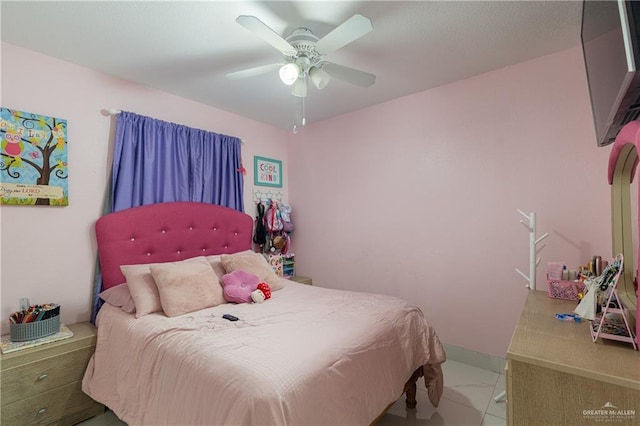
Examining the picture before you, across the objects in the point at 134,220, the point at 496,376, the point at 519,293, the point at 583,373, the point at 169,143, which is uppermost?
the point at 169,143

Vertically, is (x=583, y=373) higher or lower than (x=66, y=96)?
lower

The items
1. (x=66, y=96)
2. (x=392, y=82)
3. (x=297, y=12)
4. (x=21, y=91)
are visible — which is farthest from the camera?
(x=392, y=82)

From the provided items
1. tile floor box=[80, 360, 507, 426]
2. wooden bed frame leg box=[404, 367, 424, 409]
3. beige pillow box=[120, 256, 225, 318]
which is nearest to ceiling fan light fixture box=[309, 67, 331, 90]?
beige pillow box=[120, 256, 225, 318]

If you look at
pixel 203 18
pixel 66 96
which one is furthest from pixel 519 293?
pixel 66 96

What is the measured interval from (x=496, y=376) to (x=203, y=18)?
10.8 feet

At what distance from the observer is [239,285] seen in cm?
233

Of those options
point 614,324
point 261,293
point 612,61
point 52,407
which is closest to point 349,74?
point 612,61

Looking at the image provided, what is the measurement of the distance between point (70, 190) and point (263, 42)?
1802 mm

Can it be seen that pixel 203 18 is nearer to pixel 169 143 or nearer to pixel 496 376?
pixel 169 143

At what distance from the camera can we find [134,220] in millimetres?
2453

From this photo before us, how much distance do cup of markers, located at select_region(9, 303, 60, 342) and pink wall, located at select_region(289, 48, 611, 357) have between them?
7.99 feet

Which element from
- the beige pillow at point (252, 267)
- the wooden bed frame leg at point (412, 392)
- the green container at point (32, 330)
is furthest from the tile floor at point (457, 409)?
the beige pillow at point (252, 267)

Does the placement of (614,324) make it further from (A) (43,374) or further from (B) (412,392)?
(A) (43,374)

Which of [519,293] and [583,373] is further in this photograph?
[519,293]
